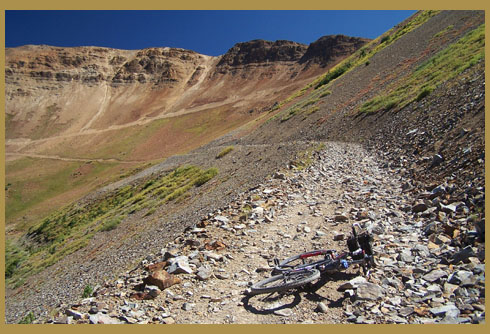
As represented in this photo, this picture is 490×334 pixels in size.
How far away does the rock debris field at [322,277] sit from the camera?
5039mm

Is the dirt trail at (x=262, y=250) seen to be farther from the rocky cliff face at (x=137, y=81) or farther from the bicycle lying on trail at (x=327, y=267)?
the rocky cliff face at (x=137, y=81)

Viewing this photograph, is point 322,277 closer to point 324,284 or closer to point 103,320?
point 324,284

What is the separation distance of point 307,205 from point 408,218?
294 cm

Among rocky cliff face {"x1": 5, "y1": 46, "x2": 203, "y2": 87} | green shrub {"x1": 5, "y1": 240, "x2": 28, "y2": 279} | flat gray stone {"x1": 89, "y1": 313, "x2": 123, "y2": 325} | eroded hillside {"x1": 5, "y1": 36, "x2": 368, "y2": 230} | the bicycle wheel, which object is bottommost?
the bicycle wheel

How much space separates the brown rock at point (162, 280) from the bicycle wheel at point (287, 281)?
1611 millimetres

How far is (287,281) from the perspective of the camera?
589 centimetres

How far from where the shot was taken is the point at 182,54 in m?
130

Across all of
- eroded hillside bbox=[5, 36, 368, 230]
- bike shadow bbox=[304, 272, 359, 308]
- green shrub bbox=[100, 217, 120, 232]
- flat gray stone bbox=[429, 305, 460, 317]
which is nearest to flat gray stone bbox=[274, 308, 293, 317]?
bike shadow bbox=[304, 272, 359, 308]

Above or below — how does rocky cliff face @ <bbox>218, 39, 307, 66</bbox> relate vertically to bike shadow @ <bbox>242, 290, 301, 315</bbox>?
above

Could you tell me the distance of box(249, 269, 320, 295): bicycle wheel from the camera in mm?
5535

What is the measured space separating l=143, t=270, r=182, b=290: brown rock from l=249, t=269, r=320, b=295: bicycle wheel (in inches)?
63.4

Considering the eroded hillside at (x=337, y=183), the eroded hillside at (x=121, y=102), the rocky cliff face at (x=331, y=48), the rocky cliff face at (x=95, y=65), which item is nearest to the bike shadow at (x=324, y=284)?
the eroded hillside at (x=337, y=183)

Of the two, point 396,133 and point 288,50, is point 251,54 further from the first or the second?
point 396,133

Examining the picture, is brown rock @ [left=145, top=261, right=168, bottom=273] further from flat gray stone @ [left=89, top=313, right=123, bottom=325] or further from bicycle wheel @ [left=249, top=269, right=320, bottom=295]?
bicycle wheel @ [left=249, top=269, right=320, bottom=295]
